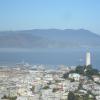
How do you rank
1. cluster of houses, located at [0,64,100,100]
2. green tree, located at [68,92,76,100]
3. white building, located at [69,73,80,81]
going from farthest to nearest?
white building, located at [69,73,80,81] < cluster of houses, located at [0,64,100,100] < green tree, located at [68,92,76,100]

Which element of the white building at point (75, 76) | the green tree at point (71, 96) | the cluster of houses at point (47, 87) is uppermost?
the white building at point (75, 76)

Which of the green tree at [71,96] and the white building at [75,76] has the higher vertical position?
the white building at [75,76]

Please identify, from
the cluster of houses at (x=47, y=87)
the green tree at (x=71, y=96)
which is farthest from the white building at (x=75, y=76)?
the green tree at (x=71, y=96)

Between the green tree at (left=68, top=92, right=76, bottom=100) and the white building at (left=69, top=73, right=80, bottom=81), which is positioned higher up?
the white building at (left=69, top=73, right=80, bottom=81)

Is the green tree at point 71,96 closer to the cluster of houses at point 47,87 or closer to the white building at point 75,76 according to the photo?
the cluster of houses at point 47,87

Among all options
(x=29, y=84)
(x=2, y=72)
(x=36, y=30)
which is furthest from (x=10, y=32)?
(x=29, y=84)

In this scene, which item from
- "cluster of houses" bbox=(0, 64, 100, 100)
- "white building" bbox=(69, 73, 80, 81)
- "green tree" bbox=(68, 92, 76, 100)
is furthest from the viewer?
"white building" bbox=(69, 73, 80, 81)

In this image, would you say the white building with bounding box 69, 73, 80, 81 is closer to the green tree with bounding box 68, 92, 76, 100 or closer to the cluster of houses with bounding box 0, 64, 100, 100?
the cluster of houses with bounding box 0, 64, 100, 100

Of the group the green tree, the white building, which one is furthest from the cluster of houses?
the green tree

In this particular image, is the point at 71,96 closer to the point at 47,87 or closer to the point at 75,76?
the point at 47,87

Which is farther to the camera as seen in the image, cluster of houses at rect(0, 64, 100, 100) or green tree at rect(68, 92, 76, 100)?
cluster of houses at rect(0, 64, 100, 100)

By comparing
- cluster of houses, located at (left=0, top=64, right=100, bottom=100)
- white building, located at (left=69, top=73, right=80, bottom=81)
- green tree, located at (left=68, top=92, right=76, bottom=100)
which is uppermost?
white building, located at (left=69, top=73, right=80, bottom=81)

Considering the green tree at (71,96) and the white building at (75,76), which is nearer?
the green tree at (71,96)
